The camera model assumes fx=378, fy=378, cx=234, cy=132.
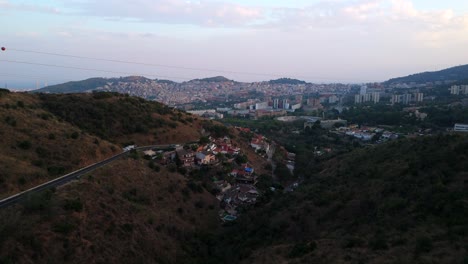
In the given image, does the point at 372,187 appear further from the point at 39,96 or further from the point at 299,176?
the point at 39,96

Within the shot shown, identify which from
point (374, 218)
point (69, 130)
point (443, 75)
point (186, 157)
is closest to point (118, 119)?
point (186, 157)

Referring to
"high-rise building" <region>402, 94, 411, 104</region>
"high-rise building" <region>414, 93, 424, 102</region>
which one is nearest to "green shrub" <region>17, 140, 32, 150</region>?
"high-rise building" <region>402, 94, 411, 104</region>

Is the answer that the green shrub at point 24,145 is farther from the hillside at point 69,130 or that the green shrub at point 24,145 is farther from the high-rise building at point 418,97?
the high-rise building at point 418,97

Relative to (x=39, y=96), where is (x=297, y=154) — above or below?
below

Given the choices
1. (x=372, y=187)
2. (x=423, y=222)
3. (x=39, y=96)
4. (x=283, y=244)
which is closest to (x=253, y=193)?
(x=372, y=187)

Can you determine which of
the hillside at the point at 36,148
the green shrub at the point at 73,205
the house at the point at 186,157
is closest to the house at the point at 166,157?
the house at the point at 186,157

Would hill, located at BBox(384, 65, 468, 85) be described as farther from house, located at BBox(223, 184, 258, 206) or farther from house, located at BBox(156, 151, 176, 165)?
house, located at BBox(156, 151, 176, 165)
